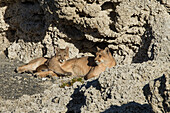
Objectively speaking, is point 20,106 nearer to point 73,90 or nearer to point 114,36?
point 73,90

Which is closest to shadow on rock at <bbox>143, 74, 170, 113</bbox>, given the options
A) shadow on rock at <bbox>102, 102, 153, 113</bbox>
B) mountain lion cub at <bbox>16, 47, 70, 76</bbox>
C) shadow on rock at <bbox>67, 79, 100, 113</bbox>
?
shadow on rock at <bbox>102, 102, 153, 113</bbox>

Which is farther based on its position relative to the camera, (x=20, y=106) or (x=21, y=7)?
(x=21, y=7)

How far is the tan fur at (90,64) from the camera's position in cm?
1105

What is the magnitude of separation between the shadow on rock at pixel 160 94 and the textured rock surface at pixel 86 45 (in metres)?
0.11

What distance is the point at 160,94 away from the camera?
4949 mm

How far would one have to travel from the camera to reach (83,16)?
38.3 ft

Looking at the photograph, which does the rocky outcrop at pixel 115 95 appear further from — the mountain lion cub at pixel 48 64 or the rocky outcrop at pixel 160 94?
the mountain lion cub at pixel 48 64

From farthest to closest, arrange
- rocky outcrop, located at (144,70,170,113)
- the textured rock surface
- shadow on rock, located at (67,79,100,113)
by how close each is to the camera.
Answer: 1. shadow on rock, located at (67,79,100,113)
2. the textured rock surface
3. rocky outcrop, located at (144,70,170,113)

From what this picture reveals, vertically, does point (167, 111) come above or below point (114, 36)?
above

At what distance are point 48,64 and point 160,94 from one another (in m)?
7.49

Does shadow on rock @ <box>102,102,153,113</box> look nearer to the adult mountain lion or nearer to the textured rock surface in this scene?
the textured rock surface

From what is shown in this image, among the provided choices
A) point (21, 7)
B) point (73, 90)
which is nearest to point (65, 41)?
point (21, 7)

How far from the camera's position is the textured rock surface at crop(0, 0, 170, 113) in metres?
6.64

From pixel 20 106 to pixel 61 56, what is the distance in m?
4.16
